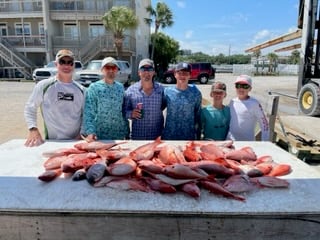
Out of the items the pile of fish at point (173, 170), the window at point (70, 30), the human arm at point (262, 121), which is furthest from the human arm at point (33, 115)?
the window at point (70, 30)

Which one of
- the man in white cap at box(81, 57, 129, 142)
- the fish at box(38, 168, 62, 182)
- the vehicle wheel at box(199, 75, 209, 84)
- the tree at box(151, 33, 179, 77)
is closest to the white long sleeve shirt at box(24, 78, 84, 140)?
the man in white cap at box(81, 57, 129, 142)

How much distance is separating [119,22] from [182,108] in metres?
22.0

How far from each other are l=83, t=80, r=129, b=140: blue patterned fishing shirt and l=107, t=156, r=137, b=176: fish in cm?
107

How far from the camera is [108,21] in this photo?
24.1 metres

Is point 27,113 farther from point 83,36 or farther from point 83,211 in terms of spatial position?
point 83,36

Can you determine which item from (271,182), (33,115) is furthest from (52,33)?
(271,182)

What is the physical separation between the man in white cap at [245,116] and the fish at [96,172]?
1.75 meters

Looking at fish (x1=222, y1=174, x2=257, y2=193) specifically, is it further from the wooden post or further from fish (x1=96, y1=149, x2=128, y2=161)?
the wooden post

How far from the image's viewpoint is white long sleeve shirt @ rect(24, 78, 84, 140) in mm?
2982

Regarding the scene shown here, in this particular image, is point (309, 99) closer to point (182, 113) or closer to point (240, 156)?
point (182, 113)

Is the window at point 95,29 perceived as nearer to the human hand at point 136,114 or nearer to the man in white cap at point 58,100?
the man in white cap at point 58,100

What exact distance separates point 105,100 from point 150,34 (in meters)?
32.7

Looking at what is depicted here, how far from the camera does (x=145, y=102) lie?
323 cm

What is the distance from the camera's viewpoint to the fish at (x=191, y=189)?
5.99ft
